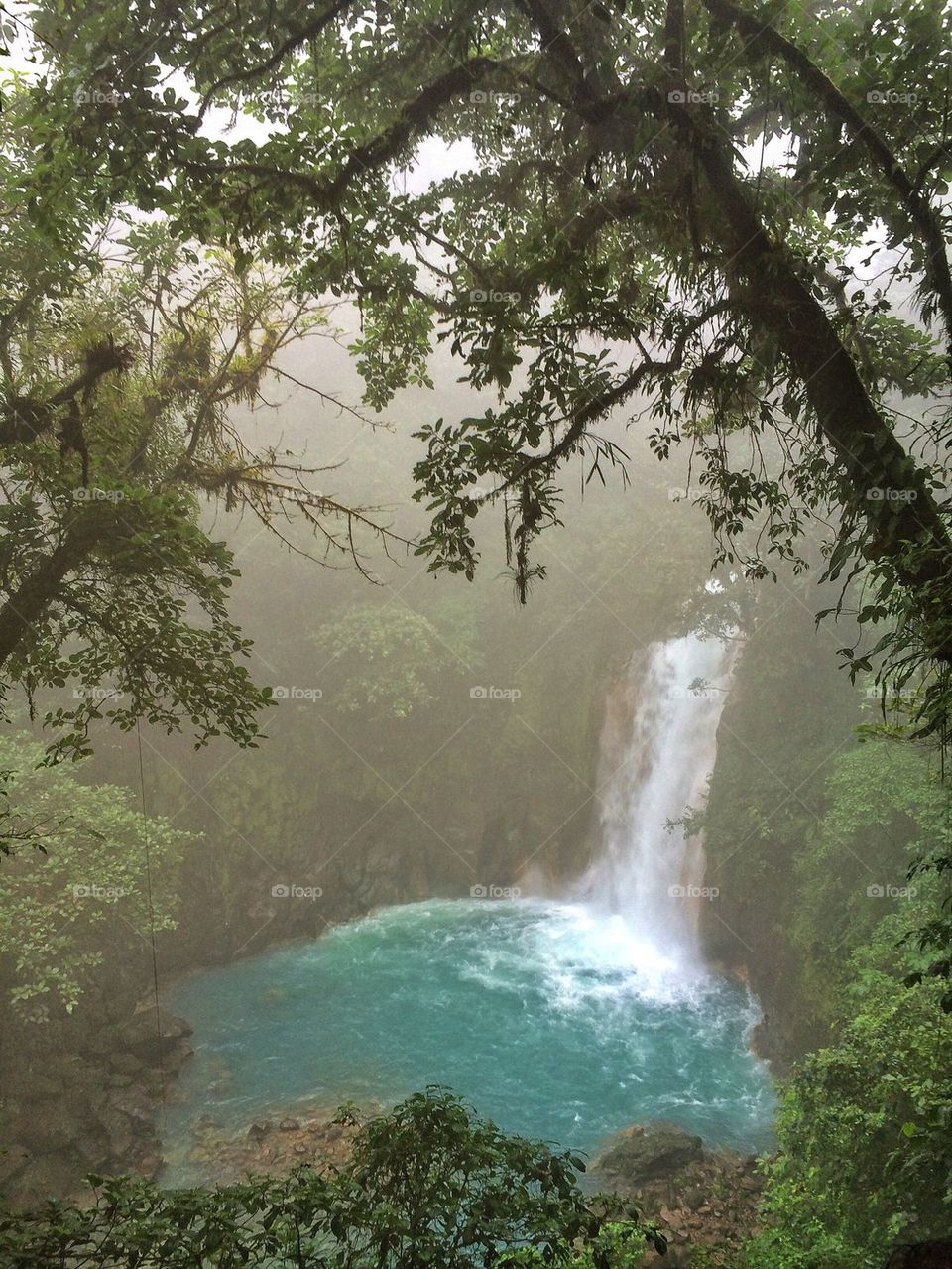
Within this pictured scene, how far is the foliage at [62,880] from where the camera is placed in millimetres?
9180

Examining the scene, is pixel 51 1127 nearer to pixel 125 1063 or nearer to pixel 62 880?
pixel 125 1063

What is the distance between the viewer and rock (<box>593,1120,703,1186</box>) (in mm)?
8227

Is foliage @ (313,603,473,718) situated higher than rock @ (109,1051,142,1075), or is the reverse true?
foliage @ (313,603,473,718)

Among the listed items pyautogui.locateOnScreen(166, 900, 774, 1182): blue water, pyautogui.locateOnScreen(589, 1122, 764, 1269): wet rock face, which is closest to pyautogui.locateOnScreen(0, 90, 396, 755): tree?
pyautogui.locateOnScreen(589, 1122, 764, 1269): wet rock face

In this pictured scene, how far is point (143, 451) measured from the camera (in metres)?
5.93

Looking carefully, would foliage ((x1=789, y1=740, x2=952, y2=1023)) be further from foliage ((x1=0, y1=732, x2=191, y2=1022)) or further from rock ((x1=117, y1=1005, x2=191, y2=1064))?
rock ((x1=117, y1=1005, x2=191, y2=1064))

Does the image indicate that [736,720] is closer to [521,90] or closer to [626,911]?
[626,911]

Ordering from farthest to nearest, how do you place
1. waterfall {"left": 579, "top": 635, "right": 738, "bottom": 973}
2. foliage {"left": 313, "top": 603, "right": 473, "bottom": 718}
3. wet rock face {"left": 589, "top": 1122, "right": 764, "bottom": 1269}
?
foliage {"left": 313, "top": 603, "right": 473, "bottom": 718} < waterfall {"left": 579, "top": 635, "right": 738, "bottom": 973} < wet rock face {"left": 589, "top": 1122, "right": 764, "bottom": 1269}

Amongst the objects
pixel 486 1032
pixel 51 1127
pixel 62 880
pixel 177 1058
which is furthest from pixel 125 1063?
pixel 486 1032

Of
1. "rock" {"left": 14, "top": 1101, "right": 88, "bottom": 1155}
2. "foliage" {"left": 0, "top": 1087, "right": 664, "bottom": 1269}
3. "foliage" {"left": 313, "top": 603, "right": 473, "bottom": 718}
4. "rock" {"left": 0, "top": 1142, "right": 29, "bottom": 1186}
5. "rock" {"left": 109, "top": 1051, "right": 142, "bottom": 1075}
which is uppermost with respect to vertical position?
"foliage" {"left": 313, "top": 603, "right": 473, "bottom": 718}

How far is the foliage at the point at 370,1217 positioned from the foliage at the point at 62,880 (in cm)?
694

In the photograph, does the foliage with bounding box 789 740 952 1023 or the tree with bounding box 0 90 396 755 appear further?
the foliage with bounding box 789 740 952 1023

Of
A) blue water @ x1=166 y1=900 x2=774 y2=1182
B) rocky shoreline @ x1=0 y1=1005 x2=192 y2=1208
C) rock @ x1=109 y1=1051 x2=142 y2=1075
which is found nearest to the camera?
rocky shoreline @ x1=0 y1=1005 x2=192 y2=1208

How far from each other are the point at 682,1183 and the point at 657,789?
800cm
